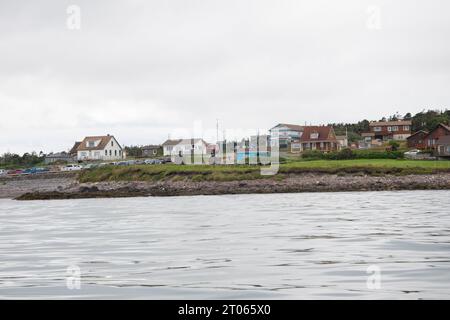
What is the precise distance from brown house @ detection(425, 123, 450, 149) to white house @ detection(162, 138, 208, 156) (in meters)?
50.8

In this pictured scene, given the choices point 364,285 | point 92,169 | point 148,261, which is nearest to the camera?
point 364,285

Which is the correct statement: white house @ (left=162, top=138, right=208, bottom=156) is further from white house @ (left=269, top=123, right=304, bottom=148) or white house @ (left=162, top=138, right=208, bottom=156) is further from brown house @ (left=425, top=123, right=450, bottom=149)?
brown house @ (left=425, top=123, right=450, bottom=149)

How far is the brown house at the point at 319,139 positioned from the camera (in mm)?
127188

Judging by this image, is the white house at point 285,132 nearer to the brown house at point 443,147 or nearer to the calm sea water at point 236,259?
the brown house at point 443,147

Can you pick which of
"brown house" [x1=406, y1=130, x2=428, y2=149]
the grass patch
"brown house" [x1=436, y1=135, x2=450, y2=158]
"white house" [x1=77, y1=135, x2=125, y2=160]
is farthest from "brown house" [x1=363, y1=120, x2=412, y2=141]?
the grass patch

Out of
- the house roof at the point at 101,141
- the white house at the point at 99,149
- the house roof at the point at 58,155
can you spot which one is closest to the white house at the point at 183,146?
the white house at the point at 99,149

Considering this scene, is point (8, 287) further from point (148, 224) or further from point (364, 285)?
point (148, 224)

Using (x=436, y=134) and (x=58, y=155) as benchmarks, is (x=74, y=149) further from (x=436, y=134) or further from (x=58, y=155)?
(x=436, y=134)

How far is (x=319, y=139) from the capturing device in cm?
12750

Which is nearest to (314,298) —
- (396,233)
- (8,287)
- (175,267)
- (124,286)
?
(124,286)

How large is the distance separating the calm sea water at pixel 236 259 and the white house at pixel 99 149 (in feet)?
355
